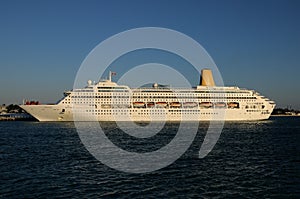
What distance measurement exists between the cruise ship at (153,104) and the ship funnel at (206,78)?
504 inches

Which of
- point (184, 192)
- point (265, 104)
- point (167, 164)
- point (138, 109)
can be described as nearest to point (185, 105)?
point (138, 109)

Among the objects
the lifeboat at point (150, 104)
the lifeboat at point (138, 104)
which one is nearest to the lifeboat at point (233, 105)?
the lifeboat at point (150, 104)

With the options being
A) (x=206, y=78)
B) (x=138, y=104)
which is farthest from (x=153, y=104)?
(x=206, y=78)

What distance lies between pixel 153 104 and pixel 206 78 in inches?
1025

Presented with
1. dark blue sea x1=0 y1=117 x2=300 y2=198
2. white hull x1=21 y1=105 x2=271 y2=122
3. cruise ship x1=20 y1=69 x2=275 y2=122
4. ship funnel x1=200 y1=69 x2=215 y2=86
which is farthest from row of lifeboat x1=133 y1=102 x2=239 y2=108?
dark blue sea x1=0 y1=117 x2=300 y2=198

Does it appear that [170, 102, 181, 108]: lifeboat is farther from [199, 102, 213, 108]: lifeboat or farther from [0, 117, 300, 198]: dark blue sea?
[0, 117, 300, 198]: dark blue sea

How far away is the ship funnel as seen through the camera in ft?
321

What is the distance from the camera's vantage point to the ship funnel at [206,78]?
9775 centimetres

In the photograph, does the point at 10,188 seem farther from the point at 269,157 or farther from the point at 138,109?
the point at 138,109

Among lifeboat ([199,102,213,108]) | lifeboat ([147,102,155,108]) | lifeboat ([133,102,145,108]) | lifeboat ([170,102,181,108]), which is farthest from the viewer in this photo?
lifeboat ([199,102,213,108])

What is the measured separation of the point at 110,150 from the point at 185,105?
53.8m

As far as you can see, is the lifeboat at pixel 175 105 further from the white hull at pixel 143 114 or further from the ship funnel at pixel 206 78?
the ship funnel at pixel 206 78

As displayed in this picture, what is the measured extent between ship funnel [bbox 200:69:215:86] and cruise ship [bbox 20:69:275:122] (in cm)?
Answer: 1280

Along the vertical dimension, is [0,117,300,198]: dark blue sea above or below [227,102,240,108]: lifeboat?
below
